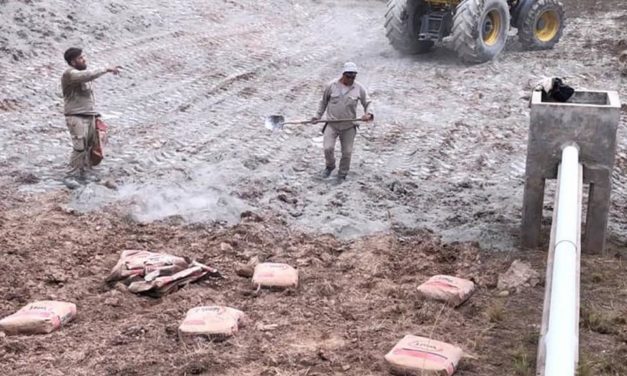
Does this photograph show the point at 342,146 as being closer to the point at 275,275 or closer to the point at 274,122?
the point at 274,122

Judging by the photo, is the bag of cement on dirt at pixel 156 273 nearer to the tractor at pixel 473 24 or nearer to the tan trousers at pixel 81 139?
the tan trousers at pixel 81 139

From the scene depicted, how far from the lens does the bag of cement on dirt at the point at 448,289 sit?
6.29 metres

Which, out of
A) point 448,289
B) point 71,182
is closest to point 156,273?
point 448,289

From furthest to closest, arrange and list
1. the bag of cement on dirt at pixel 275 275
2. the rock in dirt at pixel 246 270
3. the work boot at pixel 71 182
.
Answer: the work boot at pixel 71 182, the rock in dirt at pixel 246 270, the bag of cement on dirt at pixel 275 275

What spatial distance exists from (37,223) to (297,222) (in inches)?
94.8

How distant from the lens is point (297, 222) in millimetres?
8148

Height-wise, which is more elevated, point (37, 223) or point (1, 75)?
point (1, 75)

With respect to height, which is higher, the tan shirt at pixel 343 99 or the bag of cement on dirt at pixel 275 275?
the tan shirt at pixel 343 99

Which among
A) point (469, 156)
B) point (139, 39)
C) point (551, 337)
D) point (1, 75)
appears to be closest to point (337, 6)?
point (139, 39)

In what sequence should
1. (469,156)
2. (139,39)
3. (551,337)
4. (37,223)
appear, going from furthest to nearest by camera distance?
→ 1. (139,39)
2. (469,156)
3. (37,223)
4. (551,337)

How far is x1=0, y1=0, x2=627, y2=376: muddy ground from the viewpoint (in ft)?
18.6

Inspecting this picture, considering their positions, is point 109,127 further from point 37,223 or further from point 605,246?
point 605,246

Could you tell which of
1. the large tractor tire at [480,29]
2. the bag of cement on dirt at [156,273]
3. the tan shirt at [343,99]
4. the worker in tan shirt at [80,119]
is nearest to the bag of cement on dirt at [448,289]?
the bag of cement on dirt at [156,273]

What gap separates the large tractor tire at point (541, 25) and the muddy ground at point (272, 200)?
39 centimetres
